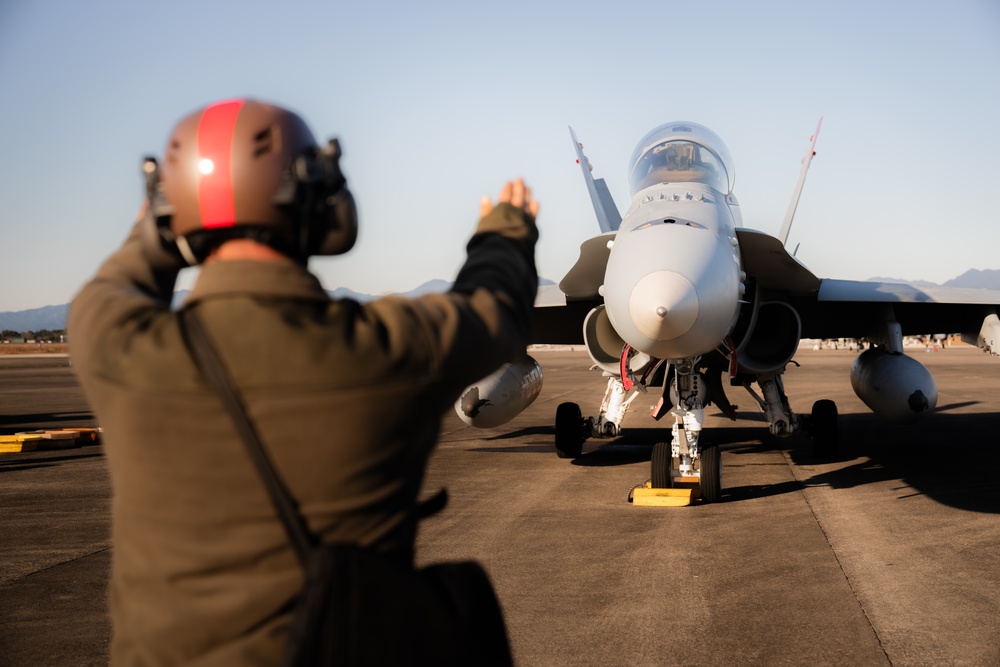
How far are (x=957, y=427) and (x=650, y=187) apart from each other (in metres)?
10.5

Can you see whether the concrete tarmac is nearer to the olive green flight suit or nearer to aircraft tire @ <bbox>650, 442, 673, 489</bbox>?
aircraft tire @ <bbox>650, 442, 673, 489</bbox>

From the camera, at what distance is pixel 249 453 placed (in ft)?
5.29

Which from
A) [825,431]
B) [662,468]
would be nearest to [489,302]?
[662,468]

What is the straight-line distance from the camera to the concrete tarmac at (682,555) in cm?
525

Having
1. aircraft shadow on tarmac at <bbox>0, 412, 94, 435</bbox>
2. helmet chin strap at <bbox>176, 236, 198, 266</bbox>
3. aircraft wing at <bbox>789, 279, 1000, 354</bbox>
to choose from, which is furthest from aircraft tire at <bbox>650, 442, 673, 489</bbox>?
aircraft shadow on tarmac at <bbox>0, 412, 94, 435</bbox>

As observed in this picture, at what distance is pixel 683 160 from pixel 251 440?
31.0 feet

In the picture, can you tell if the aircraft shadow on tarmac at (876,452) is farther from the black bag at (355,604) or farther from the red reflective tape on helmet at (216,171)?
the red reflective tape on helmet at (216,171)

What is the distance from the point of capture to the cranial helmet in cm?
177

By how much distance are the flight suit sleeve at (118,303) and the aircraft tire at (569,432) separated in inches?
438

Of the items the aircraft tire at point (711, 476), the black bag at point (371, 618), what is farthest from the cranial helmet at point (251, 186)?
the aircraft tire at point (711, 476)

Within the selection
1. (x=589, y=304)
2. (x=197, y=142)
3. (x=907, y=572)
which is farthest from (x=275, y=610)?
(x=589, y=304)

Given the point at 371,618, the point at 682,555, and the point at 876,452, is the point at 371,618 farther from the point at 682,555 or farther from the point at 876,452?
the point at 876,452

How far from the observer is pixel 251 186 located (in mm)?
1769

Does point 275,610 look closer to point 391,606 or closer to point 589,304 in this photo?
point 391,606
